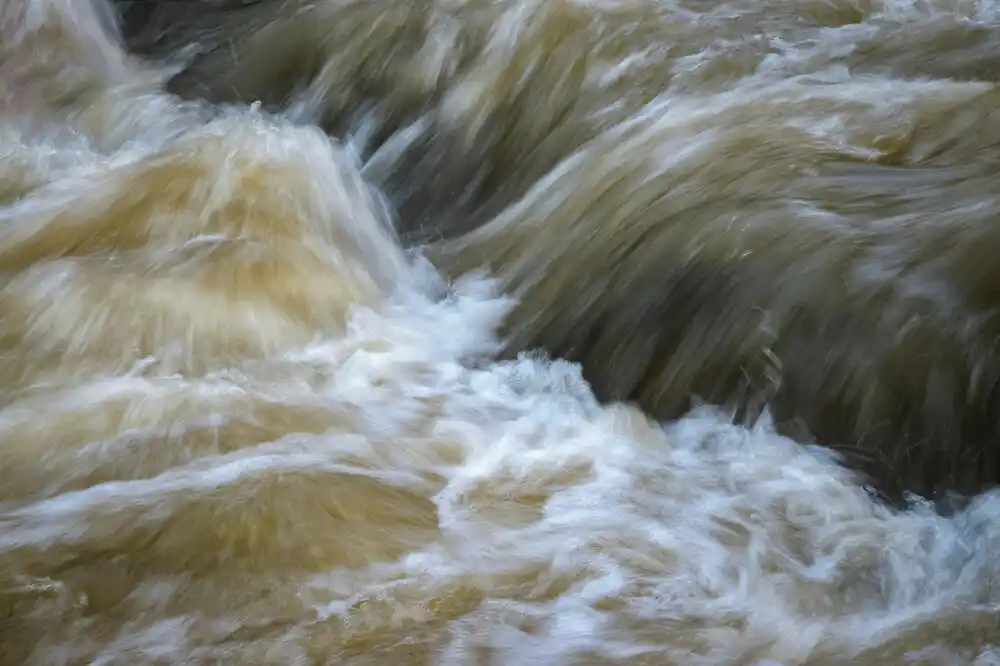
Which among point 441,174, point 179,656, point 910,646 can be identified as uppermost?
point 441,174

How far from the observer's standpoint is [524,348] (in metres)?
2.43

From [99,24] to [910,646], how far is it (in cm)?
334

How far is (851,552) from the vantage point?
6.16 feet

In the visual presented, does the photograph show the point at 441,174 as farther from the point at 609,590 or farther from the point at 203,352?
the point at 609,590

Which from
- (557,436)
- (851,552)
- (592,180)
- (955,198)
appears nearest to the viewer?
(851,552)

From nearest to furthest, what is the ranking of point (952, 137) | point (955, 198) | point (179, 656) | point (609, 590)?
1. point (179, 656)
2. point (609, 590)
3. point (955, 198)
4. point (952, 137)

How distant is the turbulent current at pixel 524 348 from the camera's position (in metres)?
1.68

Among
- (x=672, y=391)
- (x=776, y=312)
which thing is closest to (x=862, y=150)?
Answer: (x=776, y=312)

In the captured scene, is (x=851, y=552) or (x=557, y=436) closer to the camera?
(x=851, y=552)

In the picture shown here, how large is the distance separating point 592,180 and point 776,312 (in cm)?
68

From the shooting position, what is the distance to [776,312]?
2207mm

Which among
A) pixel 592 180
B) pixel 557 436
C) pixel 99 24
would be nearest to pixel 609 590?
pixel 557 436

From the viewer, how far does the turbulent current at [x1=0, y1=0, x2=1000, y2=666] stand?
5.53 feet

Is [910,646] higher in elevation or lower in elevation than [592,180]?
lower
